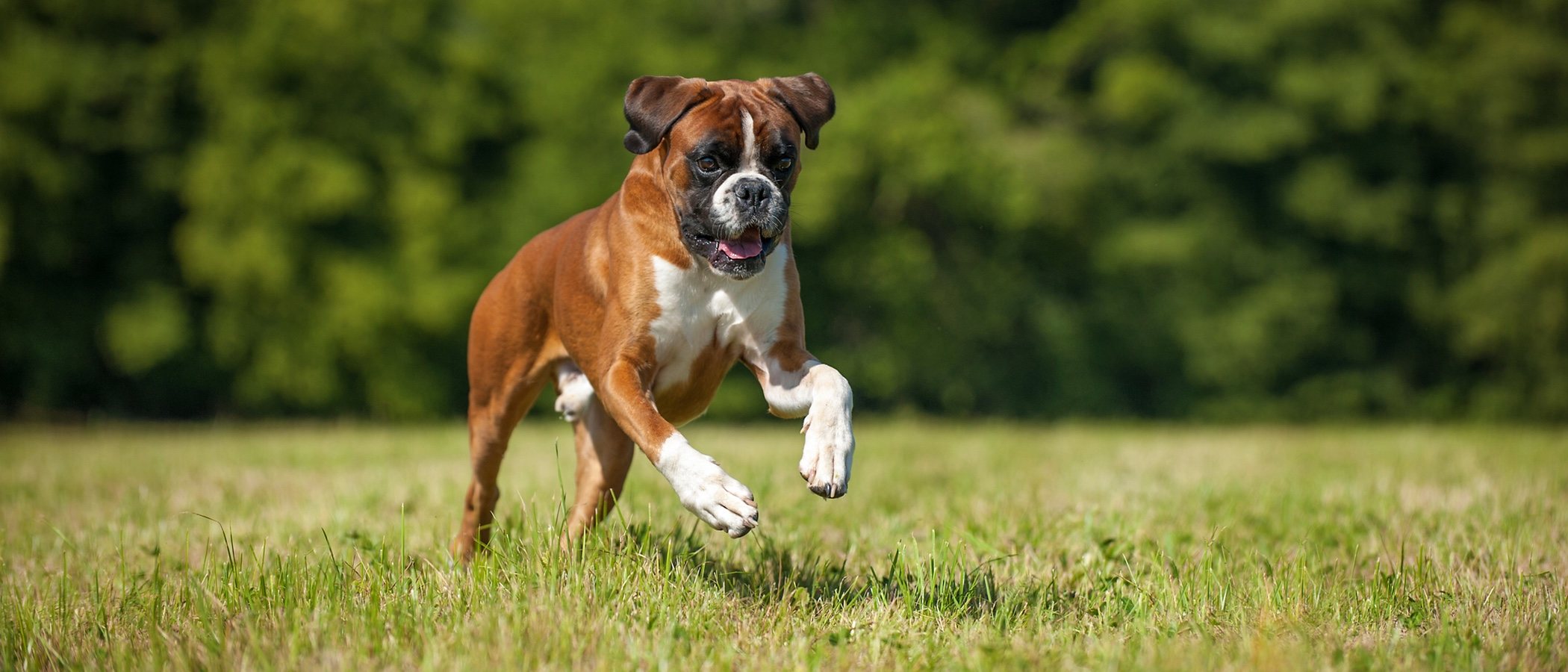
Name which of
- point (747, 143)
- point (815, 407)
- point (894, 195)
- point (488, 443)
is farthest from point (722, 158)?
point (894, 195)

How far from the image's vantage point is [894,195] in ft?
66.3

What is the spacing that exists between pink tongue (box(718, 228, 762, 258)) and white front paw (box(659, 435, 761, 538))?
71 centimetres

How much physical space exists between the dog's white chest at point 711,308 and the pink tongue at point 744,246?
0.11 m

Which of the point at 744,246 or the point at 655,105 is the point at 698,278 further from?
the point at 655,105

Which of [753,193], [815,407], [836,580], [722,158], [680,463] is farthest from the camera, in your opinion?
[836,580]

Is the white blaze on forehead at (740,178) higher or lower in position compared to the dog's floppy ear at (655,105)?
lower

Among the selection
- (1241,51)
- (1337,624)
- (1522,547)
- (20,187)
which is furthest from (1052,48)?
(1337,624)

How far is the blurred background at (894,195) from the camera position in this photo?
1820cm

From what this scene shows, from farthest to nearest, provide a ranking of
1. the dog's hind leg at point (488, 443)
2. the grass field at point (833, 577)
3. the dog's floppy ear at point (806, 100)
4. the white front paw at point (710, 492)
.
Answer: the dog's hind leg at point (488, 443), the dog's floppy ear at point (806, 100), the white front paw at point (710, 492), the grass field at point (833, 577)

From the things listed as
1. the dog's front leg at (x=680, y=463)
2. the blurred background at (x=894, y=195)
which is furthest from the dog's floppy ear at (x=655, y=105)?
the blurred background at (x=894, y=195)

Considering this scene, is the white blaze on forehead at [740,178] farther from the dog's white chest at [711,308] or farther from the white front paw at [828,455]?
the white front paw at [828,455]

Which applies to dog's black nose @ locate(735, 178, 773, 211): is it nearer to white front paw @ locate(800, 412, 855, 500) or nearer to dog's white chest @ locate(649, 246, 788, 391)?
dog's white chest @ locate(649, 246, 788, 391)

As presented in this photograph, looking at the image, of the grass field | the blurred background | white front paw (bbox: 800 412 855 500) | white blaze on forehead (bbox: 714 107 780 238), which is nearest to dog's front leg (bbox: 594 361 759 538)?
white front paw (bbox: 800 412 855 500)

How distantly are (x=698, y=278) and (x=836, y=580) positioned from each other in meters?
1.15
